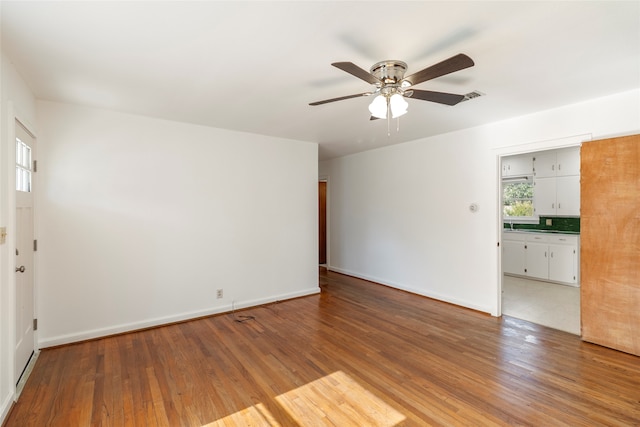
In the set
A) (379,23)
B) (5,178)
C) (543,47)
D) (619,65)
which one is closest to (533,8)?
(543,47)

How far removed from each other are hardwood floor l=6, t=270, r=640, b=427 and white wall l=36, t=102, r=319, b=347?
0.41 meters

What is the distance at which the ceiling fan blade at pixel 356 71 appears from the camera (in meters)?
1.70

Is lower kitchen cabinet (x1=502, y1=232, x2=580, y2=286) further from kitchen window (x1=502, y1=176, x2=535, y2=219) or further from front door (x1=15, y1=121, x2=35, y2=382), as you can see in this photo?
front door (x1=15, y1=121, x2=35, y2=382)

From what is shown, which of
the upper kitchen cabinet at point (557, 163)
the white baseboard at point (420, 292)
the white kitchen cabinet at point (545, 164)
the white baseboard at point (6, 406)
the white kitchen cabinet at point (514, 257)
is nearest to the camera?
the white baseboard at point (6, 406)

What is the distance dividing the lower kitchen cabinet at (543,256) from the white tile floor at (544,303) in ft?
0.56

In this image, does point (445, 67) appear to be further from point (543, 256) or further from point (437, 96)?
point (543, 256)

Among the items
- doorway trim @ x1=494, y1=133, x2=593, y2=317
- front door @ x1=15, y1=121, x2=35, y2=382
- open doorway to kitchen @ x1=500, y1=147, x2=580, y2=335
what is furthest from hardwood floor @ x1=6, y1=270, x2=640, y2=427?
open doorway to kitchen @ x1=500, y1=147, x2=580, y2=335

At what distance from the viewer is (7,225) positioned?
2.11 meters

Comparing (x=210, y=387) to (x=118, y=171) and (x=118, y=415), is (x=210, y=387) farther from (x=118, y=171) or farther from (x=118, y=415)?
(x=118, y=171)

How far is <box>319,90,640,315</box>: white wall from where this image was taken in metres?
3.21

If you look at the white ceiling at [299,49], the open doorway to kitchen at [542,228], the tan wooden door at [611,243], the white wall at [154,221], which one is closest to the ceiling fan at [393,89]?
the white ceiling at [299,49]

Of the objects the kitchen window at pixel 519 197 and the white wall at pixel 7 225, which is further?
the kitchen window at pixel 519 197

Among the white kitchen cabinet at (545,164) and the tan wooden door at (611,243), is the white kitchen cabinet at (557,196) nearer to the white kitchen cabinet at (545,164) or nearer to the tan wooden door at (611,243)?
the white kitchen cabinet at (545,164)

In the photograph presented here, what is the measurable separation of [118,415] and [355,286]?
3873mm
